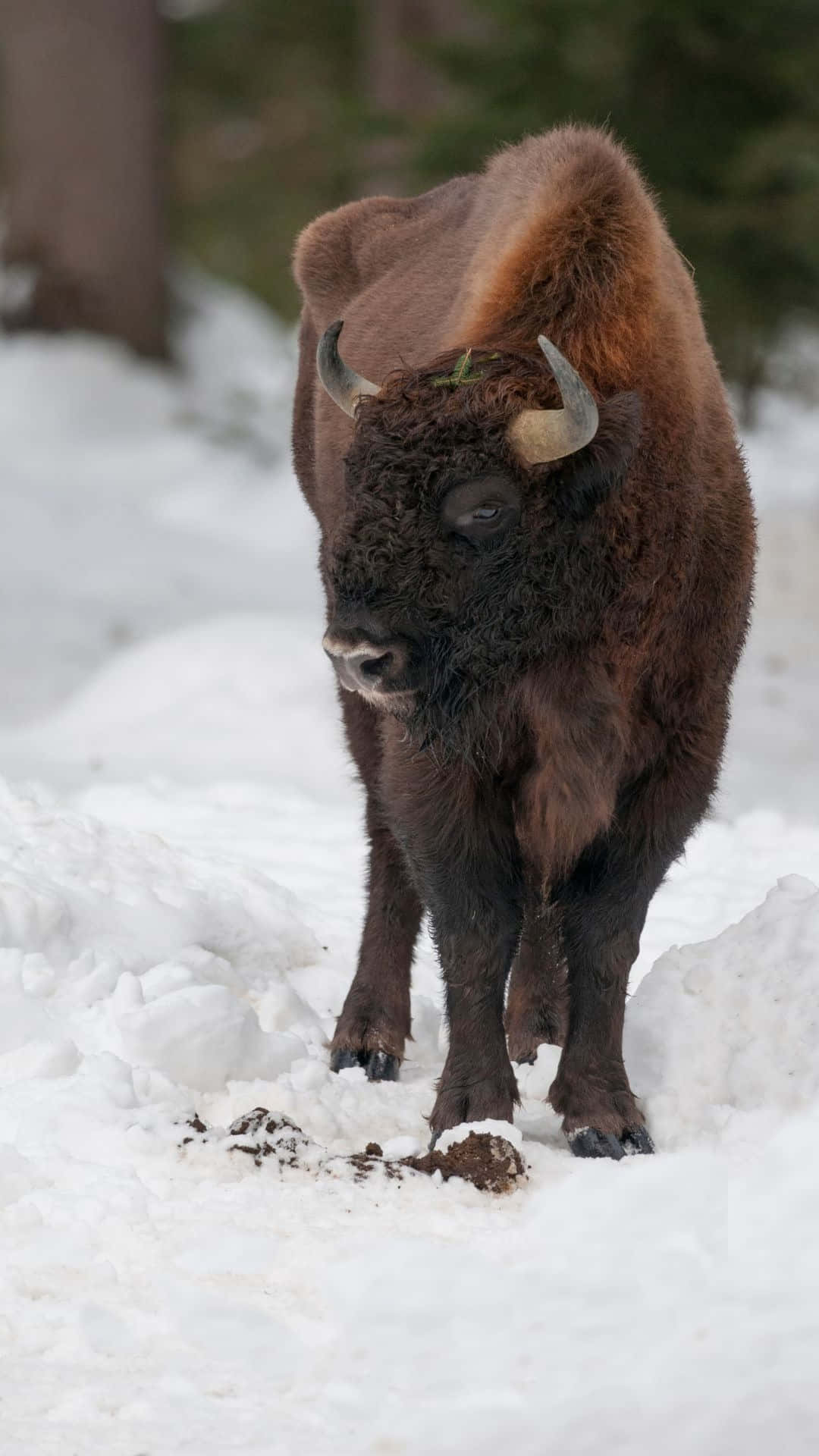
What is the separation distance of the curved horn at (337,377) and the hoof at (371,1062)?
204cm

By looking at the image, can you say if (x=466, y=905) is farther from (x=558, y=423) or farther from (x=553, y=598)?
(x=558, y=423)

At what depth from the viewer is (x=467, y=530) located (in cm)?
457

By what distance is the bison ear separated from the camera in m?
4.60

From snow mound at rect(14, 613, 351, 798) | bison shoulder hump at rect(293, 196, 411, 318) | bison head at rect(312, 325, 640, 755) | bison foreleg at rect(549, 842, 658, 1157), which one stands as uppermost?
snow mound at rect(14, 613, 351, 798)

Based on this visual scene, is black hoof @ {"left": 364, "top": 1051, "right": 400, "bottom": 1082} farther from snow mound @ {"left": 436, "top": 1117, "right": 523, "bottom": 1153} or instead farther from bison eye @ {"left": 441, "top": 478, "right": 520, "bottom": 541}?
bison eye @ {"left": 441, "top": 478, "right": 520, "bottom": 541}

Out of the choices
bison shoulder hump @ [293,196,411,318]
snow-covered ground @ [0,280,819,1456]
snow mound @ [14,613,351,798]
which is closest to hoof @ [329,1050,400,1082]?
snow-covered ground @ [0,280,819,1456]

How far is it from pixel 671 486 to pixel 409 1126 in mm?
1848

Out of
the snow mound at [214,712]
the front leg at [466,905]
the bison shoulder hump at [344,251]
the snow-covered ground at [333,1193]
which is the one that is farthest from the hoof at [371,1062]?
the snow mound at [214,712]

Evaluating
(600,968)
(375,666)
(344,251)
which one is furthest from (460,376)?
(344,251)

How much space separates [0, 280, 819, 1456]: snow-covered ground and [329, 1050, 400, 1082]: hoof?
10cm

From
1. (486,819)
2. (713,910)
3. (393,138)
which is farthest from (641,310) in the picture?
(393,138)

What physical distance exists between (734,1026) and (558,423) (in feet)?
5.48

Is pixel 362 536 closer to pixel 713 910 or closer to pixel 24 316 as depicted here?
pixel 713 910

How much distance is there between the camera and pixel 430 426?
14.8ft
